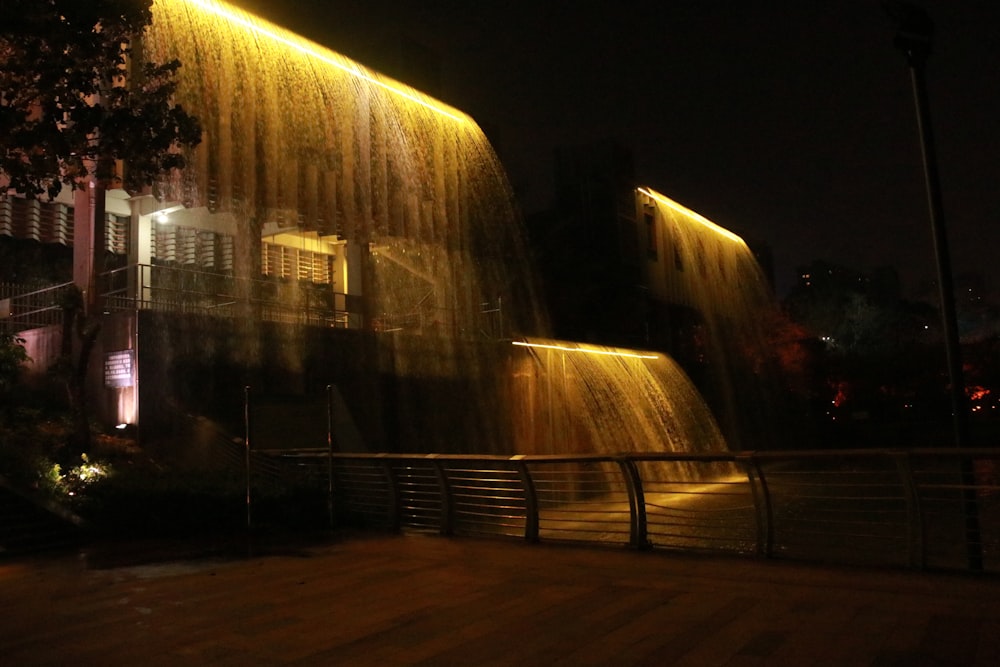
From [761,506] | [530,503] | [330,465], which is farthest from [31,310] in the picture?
[761,506]

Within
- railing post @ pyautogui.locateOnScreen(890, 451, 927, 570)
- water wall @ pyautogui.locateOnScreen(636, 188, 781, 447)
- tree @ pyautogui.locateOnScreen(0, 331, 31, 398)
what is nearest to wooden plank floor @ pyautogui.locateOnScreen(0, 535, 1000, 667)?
railing post @ pyautogui.locateOnScreen(890, 451, 927, 570)

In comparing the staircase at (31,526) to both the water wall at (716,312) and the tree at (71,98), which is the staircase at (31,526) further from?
the water wall at (716,312)

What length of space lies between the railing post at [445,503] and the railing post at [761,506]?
4.10 meters

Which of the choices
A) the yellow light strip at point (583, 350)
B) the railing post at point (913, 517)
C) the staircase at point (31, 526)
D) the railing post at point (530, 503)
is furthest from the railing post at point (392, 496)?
the yellow light strip at point (583, 350)

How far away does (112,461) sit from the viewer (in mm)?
14062

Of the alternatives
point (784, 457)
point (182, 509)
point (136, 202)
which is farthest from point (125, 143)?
point (136, 202)

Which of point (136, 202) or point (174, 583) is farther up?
point (136, 202)

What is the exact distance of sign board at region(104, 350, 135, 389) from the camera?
51.9ft

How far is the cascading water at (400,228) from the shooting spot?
18.9 meters

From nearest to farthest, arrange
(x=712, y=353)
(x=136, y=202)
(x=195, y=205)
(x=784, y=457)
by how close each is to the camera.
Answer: (x=784, y=457) < (x=195, y=205) < (x=136, y=202) < (x=712, y=353)

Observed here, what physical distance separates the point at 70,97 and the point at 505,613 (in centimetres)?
784

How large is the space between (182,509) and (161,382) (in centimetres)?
455

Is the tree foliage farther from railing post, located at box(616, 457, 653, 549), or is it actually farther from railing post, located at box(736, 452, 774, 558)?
railing post, located at box(736, 452, 774, 558)

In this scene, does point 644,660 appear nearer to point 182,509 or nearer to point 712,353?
point 182,509
